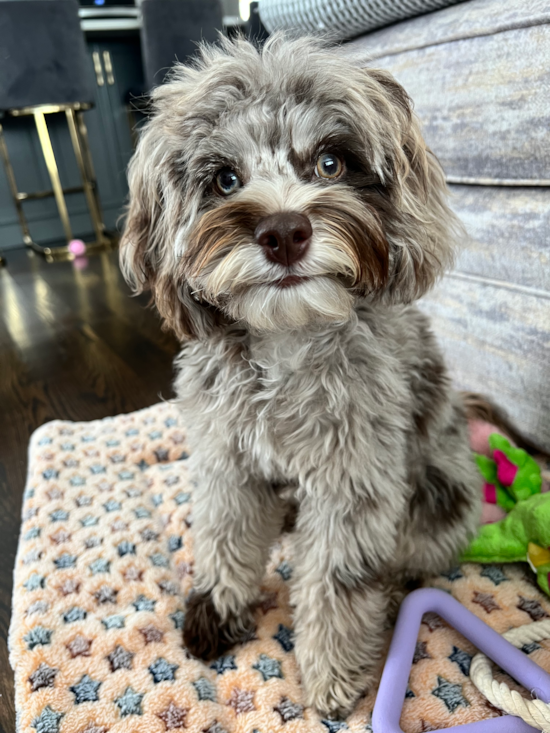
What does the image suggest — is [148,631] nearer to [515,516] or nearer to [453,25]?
[515,516]

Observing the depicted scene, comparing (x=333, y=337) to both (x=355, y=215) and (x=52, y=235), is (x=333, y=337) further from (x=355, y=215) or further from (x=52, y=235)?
(x=52, y=235)

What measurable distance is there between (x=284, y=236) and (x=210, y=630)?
855 mm

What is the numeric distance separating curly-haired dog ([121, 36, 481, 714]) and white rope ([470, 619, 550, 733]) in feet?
0.65

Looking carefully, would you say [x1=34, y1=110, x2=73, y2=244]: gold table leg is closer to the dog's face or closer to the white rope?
the dog's face

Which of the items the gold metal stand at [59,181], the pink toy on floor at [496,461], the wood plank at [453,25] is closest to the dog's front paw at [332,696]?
the pink toy on floor at [496,461]

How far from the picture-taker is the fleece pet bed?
109 cm

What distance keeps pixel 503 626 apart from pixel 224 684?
60 centimetres

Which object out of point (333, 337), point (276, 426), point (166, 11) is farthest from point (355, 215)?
point (166, 11)

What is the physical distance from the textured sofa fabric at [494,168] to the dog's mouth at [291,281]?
0.75 meters

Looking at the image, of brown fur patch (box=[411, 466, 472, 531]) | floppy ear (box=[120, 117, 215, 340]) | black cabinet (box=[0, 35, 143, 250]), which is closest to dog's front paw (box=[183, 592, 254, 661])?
brown fur patch (box=[411, 466, 472, 531])

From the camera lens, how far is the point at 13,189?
4.78 m

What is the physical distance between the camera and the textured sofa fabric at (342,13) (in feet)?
5.46

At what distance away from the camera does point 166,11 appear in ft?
13.9

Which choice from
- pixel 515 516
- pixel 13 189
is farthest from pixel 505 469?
pixel 13 189
